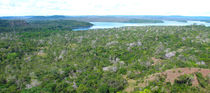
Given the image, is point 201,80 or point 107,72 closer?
point 201,80

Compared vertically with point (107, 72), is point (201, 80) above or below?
above

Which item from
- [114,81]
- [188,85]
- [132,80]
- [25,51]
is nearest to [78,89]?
[114,81]

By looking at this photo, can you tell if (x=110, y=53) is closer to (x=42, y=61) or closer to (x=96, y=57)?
(x=96, y=57)

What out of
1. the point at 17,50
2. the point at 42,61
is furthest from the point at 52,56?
the point at 17,50

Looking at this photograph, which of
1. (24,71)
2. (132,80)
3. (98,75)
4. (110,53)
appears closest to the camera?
(132,80)

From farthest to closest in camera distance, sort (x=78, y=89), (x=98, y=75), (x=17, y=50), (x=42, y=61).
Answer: (x=17, y=50), (x=42, y=61), (x=98, y=75), (x=78, y=89)

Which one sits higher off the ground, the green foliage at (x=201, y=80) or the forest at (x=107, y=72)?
the green foliage at (x=201, y=80)

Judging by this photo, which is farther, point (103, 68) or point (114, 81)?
point (103, 68)

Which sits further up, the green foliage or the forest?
the green foliage

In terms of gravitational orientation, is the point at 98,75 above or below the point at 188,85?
below

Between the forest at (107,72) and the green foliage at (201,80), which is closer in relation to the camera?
the green foliage at (201,80)

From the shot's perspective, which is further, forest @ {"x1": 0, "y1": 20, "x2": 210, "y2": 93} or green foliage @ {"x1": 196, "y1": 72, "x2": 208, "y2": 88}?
forest @ {"x1": 0, "y1": 20, "x2": 210, "y2": 93}
